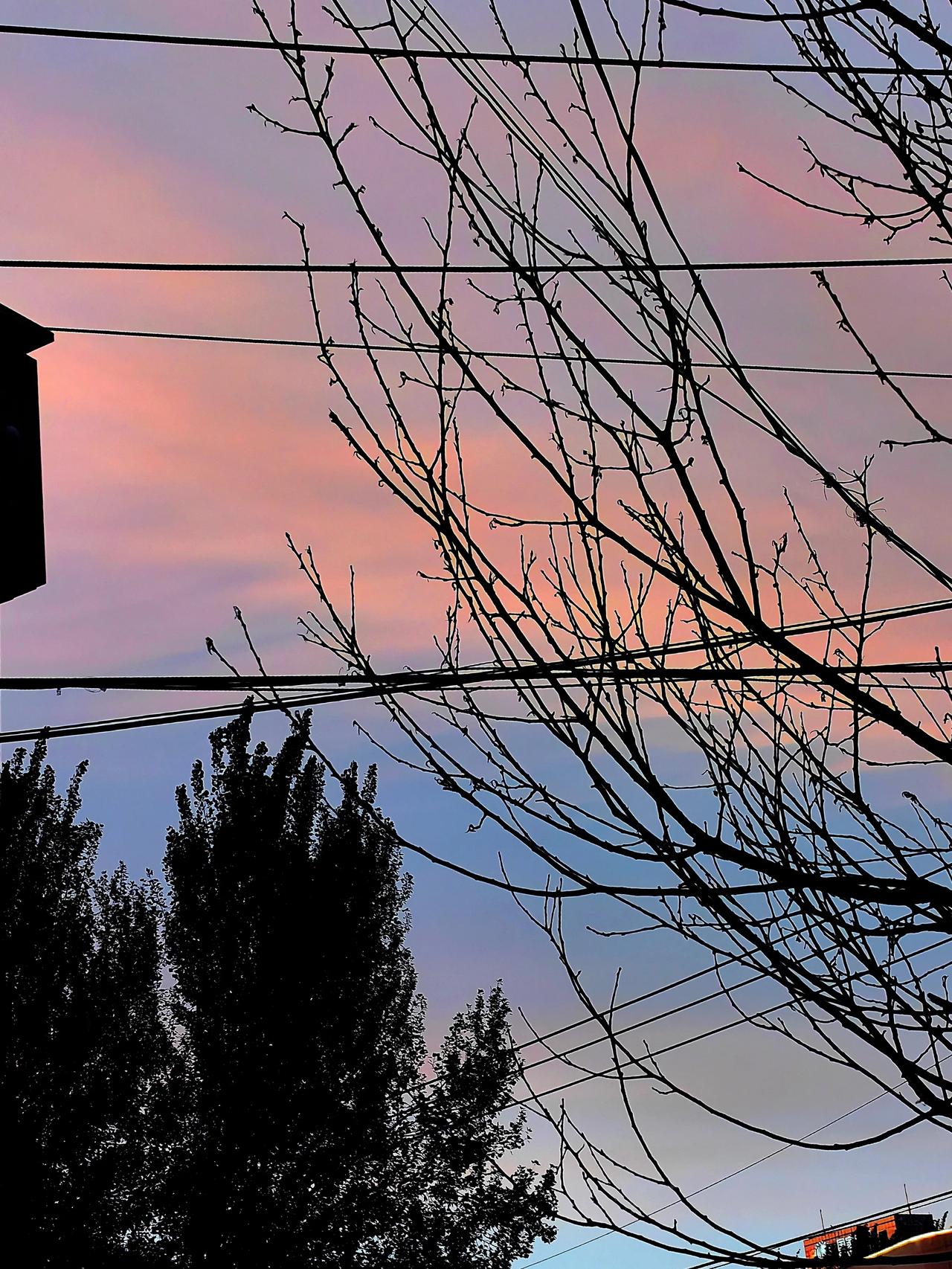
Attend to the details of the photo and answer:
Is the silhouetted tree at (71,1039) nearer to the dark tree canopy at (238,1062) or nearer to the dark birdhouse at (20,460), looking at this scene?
the dark tree canopy at (238,1062)

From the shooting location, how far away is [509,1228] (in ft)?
69.0

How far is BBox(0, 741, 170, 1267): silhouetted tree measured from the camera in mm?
16922

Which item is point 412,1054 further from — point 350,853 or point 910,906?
point 910,906

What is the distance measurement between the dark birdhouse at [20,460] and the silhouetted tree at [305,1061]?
16.8m

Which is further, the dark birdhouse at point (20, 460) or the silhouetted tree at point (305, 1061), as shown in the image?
the silhouetted tree at point (305, 1061)

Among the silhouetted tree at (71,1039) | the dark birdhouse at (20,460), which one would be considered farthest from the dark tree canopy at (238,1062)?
the dark birdhouse at (20,460)

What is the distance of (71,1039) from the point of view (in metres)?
18.1

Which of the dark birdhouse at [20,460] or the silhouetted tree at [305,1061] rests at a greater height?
the silhouetted tree at [305,1061]

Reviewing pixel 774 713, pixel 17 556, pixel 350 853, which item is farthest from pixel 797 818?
pixel 350 853

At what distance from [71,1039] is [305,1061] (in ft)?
11.0

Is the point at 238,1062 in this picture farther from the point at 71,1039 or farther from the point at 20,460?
the point at 20,460

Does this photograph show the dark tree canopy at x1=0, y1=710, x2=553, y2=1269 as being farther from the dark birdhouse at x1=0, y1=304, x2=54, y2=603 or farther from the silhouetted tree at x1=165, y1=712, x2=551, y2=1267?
the dark birdhouse at x1=0, y1=304, x2=54, y2=603

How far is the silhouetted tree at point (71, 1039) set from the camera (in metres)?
16.9

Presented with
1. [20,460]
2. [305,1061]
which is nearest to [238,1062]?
[305,1061]
